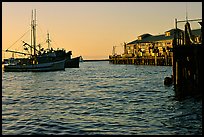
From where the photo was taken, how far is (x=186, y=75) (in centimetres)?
2678

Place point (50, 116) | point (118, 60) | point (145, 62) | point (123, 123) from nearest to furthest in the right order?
1. point (123, 123)
2. point (50, 116)
3. point (145, 62)
4. point (118, 60)

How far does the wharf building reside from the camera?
114 meters

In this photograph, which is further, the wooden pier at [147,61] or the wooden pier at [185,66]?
the wooden pier at [147,61]

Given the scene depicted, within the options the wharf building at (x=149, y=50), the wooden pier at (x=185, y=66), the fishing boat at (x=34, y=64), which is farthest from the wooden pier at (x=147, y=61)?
the wooden pier at (x=185, y=66)

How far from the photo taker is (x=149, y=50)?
133m

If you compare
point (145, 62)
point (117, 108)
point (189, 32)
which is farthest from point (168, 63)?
point (117, 108)

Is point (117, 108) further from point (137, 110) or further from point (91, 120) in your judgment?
point (91, 120)

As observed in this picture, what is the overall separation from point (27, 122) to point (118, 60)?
477ft

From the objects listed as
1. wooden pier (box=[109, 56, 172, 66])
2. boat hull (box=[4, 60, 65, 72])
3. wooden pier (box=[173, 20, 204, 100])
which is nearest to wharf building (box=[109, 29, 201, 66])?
wooden pier (box=[109, 56, 172, 66])

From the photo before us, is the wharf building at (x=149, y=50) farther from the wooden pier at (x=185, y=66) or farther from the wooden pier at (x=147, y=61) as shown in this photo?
the wooden pier at (x=185, y=66)

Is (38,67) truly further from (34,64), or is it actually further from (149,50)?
(149,50)

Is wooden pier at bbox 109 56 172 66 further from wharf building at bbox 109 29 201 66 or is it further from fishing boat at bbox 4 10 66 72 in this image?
fishing boat at bbox 4 10 66 72

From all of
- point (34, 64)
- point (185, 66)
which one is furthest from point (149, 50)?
point (185, 66)

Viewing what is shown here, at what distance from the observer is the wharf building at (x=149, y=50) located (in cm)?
11450
